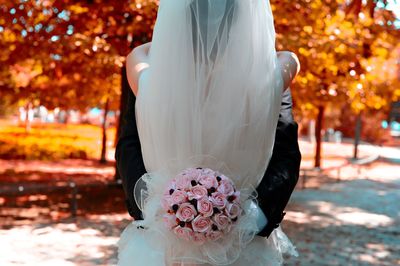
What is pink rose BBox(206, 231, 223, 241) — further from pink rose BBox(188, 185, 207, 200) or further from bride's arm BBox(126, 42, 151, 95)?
bride's arm BBox(126, 42, 151, 95)

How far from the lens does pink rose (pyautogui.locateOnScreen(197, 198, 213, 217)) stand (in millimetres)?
1623

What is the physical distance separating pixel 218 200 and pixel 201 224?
93mm

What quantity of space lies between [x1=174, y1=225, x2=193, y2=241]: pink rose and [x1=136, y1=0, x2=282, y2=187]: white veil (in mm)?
230

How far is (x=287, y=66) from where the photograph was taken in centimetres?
194

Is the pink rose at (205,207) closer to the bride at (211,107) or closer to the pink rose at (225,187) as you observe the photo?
the pink rose at (225,187)

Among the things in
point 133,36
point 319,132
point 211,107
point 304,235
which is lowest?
point 304,235

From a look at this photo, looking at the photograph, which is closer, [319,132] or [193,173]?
[193,173]

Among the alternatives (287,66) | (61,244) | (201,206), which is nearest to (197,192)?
(201,206)

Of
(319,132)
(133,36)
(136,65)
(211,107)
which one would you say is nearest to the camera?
(211,107)

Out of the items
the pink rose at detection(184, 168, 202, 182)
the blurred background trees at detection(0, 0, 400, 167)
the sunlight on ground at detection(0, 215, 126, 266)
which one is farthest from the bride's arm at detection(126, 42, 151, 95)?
the blurred background trees at detection(0, 0, 400, 167)

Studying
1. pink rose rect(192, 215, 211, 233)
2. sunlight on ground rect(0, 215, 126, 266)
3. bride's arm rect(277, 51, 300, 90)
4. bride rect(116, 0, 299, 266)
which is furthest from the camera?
sunlight on ground rect(0, 215, 126, 266)

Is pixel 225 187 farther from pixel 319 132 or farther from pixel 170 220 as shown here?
pixel 319 132

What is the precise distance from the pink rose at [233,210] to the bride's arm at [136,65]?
626 mm

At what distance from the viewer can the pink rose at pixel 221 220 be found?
5.35 feet
